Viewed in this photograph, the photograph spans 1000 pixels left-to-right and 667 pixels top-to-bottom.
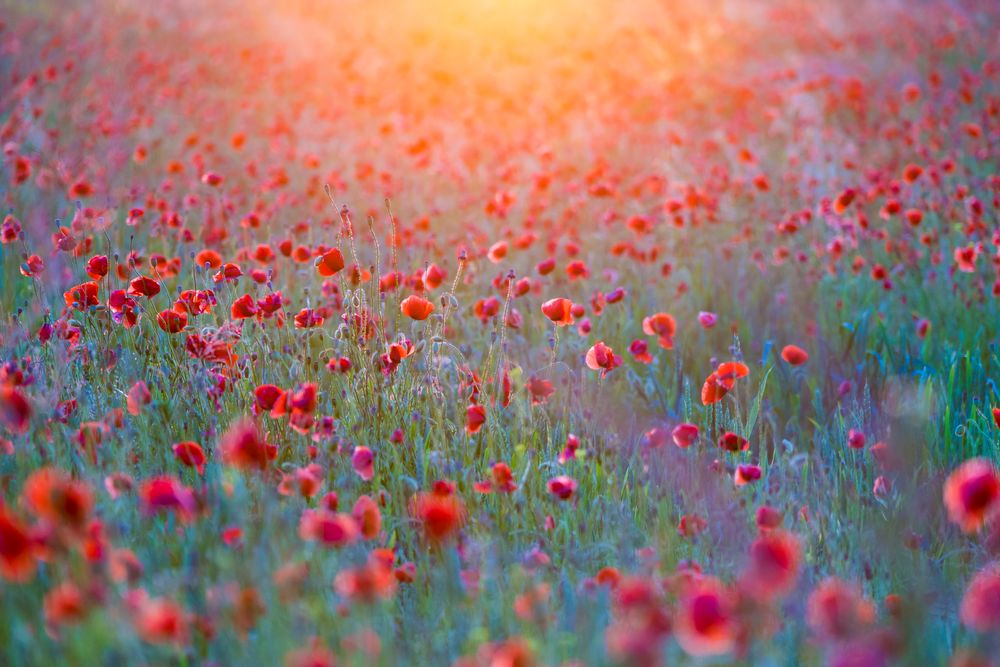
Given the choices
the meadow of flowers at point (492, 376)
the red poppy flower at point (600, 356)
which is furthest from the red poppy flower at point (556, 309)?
the red poppy flower at point (600, 356)

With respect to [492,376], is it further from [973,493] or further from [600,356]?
[973,493]

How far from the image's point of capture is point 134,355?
9.20 feet

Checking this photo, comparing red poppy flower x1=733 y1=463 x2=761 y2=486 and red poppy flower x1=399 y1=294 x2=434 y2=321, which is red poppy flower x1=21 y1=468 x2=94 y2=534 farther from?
red poppy flower x1=733 y1=463 x2=761 y2=486

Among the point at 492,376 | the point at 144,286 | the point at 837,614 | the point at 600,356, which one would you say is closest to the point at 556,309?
the point at 600,356

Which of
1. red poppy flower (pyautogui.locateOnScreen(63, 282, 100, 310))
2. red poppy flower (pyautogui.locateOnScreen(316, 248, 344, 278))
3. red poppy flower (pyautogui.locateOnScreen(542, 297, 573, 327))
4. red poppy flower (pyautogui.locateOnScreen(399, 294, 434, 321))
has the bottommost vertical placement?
red poppy flower (pyautogui.locateOnScreen(542, 297, 573, 327))

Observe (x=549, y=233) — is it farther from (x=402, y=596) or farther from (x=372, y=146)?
(x=402, y=596)

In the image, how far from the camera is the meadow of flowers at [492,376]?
152 centimetres

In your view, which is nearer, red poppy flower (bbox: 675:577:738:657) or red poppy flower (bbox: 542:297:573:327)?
red poppy flower (bbox: 675:577:738:657)

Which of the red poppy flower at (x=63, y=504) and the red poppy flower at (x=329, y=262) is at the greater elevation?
the red poppy flower at (x=329, y=262)

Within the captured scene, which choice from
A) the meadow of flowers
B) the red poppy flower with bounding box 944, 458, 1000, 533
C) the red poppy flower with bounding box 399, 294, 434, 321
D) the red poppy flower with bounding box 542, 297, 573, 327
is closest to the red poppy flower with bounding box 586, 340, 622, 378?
the meadow of flowers

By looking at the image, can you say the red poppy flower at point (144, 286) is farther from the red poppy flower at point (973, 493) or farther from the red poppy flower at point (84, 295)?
the red poppy flower at point (973, 493)

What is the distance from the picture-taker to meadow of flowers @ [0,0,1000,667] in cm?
152

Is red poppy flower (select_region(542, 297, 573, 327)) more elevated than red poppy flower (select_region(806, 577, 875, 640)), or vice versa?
red poppy flower (select_region(542, 297, 573, 327))

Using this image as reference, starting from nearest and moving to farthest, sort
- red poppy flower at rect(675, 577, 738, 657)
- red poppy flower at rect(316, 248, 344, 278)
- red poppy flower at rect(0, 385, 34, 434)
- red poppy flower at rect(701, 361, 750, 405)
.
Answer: red poppy flower at rect(675, 577, 738, 657)
red poppy flower at rect(0, 385, 34, 434)
red poppy flower at rect(701, 361, 750, 405)
red poppy flower at rect(316, 248, 344, 278)
